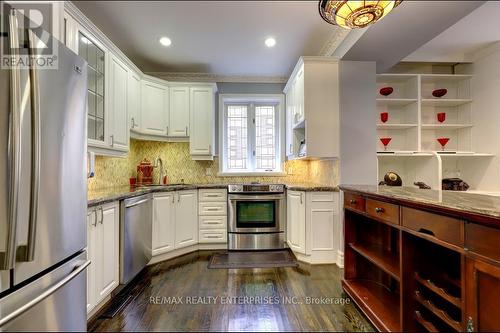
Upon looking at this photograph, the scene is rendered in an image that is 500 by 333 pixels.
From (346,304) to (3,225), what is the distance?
2.09 meters

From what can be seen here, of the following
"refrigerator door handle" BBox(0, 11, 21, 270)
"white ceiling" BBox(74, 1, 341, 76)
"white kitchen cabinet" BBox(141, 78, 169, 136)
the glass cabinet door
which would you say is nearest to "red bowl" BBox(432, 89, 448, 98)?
"white ceiling" BBox(74, 1, 341, 76)

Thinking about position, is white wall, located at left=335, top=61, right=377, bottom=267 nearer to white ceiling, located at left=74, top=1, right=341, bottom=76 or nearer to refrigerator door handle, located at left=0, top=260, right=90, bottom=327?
white ceiling, located at left=74, top=1, right=341, bottom=76

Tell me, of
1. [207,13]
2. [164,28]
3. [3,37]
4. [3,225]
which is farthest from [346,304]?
[164,28]

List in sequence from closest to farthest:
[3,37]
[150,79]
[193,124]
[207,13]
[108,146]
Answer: [3,37]
[207,13]
[108,146]
[150,79]
[193,124]

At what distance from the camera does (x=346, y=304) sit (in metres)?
1.89

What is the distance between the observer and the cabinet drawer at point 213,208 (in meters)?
3.19

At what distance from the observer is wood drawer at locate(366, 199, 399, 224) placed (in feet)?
4.61

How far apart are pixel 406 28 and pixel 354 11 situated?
67cm

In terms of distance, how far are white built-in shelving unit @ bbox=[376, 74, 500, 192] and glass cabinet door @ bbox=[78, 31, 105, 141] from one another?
3.08 m

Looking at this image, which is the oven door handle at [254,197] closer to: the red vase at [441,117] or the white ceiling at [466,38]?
the red vase at [441,117]

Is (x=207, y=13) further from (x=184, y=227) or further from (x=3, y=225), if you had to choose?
(x=184, y=227)

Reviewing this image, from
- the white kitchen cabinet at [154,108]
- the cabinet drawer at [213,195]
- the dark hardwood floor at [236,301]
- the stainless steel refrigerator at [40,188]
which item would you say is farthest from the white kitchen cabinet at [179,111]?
the stainless steel refrigerator at [40,188]

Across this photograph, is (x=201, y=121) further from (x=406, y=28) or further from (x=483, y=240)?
(x=483, y=240)

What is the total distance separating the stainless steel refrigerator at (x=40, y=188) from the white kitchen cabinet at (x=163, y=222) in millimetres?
1449
